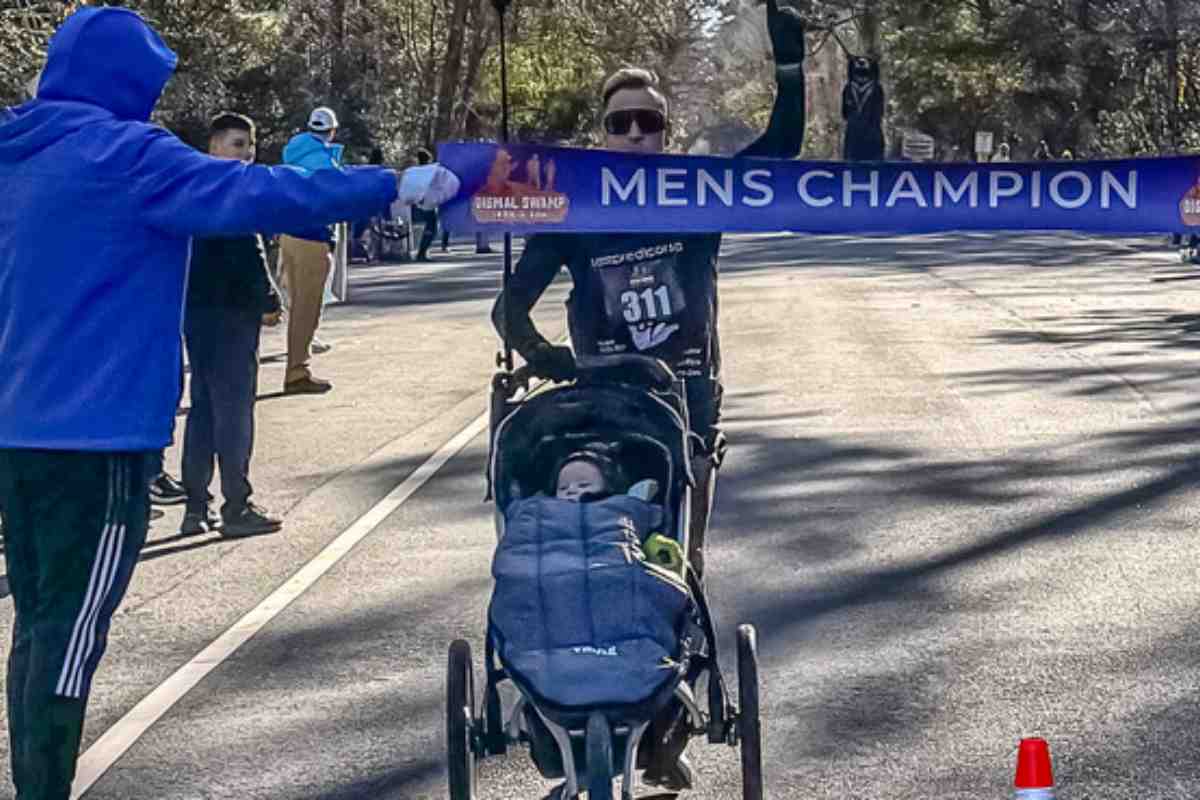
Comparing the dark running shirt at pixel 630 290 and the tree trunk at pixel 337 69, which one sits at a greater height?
the tree trunk at pixel 337 69

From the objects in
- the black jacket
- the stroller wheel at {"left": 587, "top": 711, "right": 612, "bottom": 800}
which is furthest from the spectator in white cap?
the stroller wheel at {"left": 587, "top": 711, "right": 612, "bottom": 800}

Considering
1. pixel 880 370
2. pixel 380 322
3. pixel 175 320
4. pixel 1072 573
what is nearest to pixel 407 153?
pixel 380 322

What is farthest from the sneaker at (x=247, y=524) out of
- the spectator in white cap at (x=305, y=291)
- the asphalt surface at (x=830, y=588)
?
the spectator in white cap at (x=305, y=291)

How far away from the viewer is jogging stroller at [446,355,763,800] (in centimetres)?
495

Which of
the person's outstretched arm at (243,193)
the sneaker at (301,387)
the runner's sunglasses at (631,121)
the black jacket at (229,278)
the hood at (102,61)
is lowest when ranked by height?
the sneaker at (301,387)

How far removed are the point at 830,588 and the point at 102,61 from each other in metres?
4.58

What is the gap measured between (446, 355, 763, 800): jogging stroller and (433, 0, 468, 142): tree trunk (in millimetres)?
47045

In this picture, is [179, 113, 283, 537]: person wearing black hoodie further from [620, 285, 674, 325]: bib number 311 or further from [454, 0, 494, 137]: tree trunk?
[454, 0, 494, 137]: tree trunk

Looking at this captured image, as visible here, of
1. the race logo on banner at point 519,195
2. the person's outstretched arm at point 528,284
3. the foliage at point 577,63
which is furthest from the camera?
the foliage at point 577,63

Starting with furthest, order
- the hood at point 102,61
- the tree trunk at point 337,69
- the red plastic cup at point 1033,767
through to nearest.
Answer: the tree trunk at point 337,69, the hood at point 102,61, the red plastic cup at point 1033,767

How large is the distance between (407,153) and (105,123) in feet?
155

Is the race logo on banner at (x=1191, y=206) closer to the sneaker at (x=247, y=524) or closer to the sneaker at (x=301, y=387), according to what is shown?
the sneaker at (x=247, y=524)

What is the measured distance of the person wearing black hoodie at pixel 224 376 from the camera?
34.8ft

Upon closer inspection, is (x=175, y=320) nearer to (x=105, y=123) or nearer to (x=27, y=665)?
(x=105, y=123)
